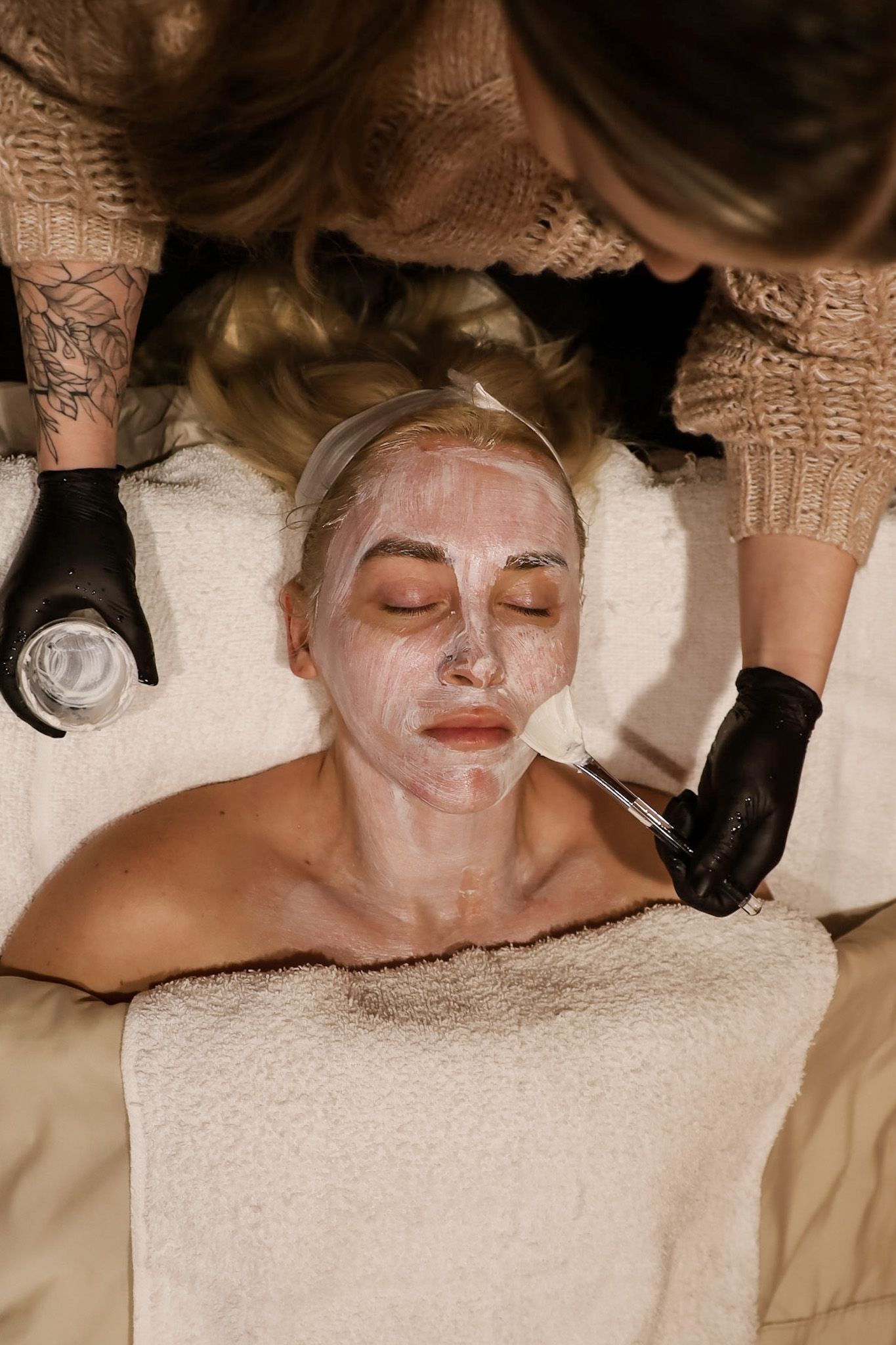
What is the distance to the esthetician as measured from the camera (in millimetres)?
635

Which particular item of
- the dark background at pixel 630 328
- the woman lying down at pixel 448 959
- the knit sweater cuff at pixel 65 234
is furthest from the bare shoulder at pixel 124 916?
the dark background at pixel 630 328

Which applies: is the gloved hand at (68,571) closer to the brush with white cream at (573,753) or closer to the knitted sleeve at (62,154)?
the knitted sleeve at (62,154)

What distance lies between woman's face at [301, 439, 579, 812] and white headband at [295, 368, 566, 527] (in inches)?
2.8

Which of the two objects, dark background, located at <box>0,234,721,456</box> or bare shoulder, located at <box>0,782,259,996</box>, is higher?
dark background, located at <box>0,234,721,456</box>

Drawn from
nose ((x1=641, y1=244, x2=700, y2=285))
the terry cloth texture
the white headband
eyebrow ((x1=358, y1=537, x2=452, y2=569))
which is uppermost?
nose ((x1=641, y1=244, x2=700, y2=285))

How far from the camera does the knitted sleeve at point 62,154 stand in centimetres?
103

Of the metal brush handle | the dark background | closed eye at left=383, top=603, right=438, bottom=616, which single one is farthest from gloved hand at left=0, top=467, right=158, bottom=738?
the dark background

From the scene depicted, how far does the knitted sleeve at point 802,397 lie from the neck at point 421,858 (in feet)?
1.56

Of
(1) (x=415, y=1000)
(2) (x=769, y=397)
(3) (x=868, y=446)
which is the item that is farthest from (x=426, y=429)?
(1) (x=415, y=1000)

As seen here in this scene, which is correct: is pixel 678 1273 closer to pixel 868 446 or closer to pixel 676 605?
pixel 676 605

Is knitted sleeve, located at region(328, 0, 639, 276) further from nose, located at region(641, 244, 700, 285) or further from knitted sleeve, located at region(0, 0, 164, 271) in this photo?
nose, located at region(641, 244, 700, 285)

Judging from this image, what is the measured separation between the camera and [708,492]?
1.60 metres

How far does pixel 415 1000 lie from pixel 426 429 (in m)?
0.65

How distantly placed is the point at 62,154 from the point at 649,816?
918mm
